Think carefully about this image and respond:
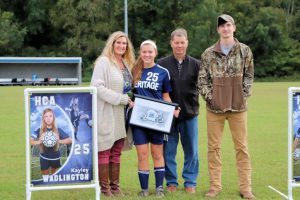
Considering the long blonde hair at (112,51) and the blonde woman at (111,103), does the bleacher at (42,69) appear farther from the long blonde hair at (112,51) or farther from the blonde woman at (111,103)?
the blonde woman at (111,103)

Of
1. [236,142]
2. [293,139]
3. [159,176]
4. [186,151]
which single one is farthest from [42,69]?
[293,139]

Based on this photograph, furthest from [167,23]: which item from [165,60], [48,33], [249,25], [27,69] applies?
[165,60]

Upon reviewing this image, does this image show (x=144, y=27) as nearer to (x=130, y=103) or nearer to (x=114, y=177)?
(x=114, y=177)

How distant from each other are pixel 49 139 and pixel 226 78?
2315 mm

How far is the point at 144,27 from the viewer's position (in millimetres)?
67250

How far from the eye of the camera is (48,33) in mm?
70000

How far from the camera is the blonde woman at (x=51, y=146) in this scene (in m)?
5.90

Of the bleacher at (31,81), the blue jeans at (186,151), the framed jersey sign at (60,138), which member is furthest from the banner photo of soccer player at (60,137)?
the bleacher at (31,81)

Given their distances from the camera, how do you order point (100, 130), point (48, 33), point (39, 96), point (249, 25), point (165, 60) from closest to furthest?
point (39, 96) < point (100, 130) < point (165, 60) < point (249, 25) < point (48, 33)

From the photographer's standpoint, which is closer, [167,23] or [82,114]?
[82,114]

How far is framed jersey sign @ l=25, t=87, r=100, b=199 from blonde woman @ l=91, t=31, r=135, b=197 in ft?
1.77

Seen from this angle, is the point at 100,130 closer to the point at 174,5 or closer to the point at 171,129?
the point at 171,129

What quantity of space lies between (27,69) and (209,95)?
1911 inches

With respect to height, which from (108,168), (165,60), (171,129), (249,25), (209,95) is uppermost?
(249,25)
